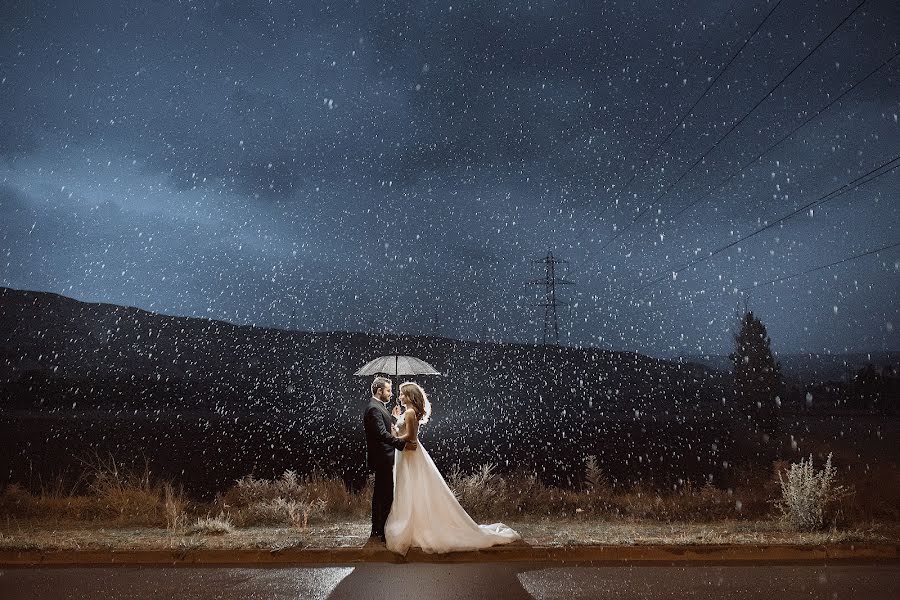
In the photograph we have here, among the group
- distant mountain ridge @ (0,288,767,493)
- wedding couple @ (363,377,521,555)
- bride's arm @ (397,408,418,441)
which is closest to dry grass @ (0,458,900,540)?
wedding couple @ (363,377,521,555)

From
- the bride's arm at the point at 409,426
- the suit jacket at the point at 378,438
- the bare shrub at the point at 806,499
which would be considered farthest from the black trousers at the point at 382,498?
the bare shrub at the point at 806,499

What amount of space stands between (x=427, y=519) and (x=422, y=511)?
0.38 feet

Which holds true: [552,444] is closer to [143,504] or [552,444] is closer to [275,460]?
[275,460]

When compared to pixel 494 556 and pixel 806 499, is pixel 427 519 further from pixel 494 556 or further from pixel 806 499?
pixel 806 499

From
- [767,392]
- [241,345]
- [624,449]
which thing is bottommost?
[624,449]

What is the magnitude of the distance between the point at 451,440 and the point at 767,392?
1876 centimetres

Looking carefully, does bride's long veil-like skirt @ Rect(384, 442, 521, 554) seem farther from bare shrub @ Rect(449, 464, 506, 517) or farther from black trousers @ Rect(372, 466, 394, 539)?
bare shrub @ Rect(449, 464, 506, 517)

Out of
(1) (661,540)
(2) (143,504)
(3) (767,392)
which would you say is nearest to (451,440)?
(3) (767,392)

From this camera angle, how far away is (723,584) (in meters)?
7.13

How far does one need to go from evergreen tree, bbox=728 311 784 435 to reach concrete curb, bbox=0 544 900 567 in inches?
1328

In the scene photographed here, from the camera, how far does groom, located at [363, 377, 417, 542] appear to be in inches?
360

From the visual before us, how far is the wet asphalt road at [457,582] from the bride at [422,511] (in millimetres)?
447

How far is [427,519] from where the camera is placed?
8.73 meters

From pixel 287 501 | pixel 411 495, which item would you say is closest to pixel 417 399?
pixel 411 495
